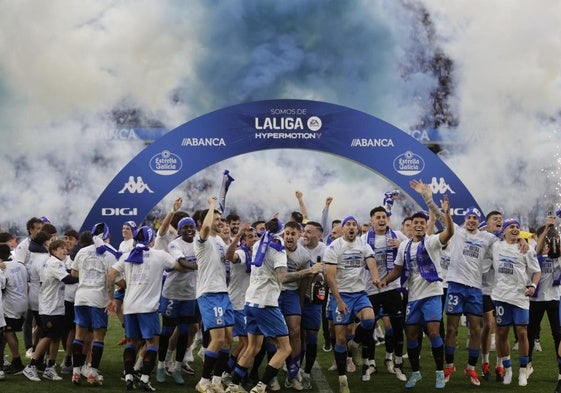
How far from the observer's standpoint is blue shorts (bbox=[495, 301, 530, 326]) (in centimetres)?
1098

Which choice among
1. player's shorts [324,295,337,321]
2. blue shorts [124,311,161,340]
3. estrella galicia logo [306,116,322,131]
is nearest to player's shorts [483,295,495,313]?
player's shorts [324,295,337,321]

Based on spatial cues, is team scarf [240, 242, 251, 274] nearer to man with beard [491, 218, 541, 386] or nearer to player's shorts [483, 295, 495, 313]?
man with beard [491, 218, 541, 386]

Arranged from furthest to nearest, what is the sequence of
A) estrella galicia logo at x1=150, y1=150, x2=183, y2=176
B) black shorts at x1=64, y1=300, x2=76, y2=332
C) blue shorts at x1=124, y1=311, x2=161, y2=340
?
estrella galicia logo at x1=150, y1=150, x2=183, y2=176
black shorts at x1=64, y1=300, x2=76, y2=332
blue shorts at x1=124, y1=311, x2=161, y2=340

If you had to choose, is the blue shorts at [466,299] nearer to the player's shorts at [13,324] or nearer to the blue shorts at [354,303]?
the blue shorts at [354,303]

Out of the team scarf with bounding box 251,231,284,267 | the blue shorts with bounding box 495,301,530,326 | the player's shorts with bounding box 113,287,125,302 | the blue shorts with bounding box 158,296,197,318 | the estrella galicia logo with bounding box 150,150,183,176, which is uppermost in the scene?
the estrella galicia logo with bounding box 150,150,183,176

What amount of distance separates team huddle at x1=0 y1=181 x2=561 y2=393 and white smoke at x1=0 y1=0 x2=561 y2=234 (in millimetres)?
15376

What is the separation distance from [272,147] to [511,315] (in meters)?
11.5

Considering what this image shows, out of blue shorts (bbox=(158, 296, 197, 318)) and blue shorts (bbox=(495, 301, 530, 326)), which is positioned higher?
blue shorts (bbox=(158, 296, 197, 318))

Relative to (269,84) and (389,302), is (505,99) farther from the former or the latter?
(389,302)

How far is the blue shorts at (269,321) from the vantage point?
9750mm

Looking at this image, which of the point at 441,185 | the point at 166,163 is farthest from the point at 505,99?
the point at 166,163

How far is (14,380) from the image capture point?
11195mm

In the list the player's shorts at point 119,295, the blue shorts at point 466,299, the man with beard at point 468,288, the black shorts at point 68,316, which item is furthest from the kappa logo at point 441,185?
the black shorts at point 68,316

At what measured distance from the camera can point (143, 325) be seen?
406 inches
